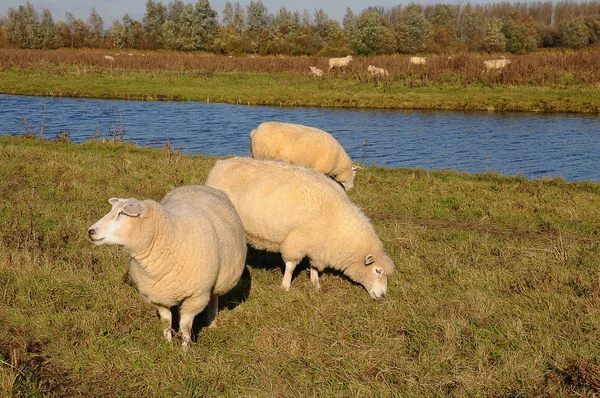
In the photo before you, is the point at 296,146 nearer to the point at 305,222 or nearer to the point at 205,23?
the point at 305,222

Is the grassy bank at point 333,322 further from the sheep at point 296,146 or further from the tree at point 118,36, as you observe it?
the tree at point 118,36

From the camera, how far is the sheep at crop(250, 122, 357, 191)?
12.4 metres

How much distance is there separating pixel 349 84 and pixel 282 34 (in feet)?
139

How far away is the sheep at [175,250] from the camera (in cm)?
509

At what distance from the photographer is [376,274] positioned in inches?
288

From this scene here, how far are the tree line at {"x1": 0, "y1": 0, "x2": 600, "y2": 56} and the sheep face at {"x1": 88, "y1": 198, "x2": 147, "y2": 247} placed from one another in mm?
59408

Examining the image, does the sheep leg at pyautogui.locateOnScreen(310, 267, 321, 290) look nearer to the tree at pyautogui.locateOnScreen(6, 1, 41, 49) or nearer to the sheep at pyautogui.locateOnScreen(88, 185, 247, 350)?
the sheep at pyautogui.locateOnScreen(88, 185, 247, 350)

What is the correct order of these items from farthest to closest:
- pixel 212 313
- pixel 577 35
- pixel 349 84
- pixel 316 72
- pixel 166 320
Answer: pixel 577 35
pixel 316 72
pixel 349 84
pixel 212 313
pixel 166 320

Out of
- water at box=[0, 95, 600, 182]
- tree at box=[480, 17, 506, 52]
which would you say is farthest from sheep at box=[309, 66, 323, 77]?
tree at box=[480, 17, 506, 52]

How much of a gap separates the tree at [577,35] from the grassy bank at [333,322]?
70145mm

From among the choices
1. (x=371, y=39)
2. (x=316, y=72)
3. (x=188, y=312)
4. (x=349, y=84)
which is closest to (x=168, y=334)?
(x=188, y=312)

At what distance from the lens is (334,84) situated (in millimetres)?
34031

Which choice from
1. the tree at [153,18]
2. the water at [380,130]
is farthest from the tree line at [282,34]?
the water at [380,130]

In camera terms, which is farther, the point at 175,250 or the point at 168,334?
the point at 168,334
